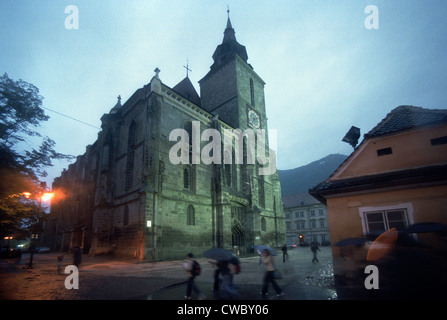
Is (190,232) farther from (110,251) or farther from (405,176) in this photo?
(405,176)

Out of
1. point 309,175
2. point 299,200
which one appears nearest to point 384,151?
point 299,200

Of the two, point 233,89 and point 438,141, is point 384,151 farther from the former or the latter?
point 233,89

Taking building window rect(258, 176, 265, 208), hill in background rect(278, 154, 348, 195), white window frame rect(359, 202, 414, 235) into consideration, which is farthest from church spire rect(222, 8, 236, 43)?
hill in background rect(278, 154, 348, 195)

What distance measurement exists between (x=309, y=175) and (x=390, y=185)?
178m

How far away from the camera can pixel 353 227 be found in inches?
325

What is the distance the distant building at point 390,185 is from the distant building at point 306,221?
174 ft

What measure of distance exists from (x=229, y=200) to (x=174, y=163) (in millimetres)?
7929

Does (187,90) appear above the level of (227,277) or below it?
above

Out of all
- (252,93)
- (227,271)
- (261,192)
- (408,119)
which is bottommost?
(227,271)

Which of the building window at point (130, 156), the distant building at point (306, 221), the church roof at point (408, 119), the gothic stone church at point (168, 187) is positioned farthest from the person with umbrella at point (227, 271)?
the distant building at point (306, 221)

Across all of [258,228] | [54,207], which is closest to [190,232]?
[258,228]

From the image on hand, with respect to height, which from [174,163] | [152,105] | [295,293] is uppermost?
[152,105]

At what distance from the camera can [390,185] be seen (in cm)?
777

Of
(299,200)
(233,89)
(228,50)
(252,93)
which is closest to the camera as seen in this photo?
(233,89)
